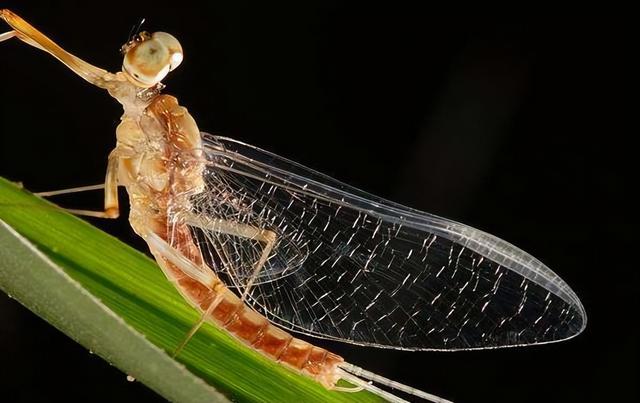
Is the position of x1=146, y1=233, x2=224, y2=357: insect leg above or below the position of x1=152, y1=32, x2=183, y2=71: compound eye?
below

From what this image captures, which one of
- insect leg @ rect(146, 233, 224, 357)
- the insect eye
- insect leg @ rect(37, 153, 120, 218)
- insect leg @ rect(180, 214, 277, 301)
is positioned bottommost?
insect leg @ rect(146, 233, 224, 357)

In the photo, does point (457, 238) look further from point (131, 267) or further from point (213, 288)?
point (131, 267)

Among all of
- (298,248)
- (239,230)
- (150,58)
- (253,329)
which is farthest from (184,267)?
(150,58)

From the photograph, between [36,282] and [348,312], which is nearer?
[36,282]

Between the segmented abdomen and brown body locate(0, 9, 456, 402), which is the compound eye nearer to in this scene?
brown body locate(0, 9, 456, 402)

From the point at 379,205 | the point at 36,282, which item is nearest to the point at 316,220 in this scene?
the point at 379,205

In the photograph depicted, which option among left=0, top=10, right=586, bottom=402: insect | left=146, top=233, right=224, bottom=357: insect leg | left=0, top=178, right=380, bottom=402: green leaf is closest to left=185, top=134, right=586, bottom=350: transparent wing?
left=0, top=10, right=586, bottom=402: insect
